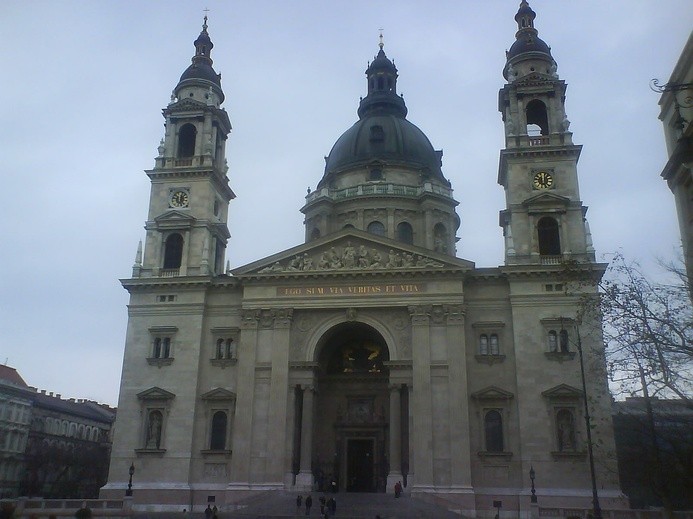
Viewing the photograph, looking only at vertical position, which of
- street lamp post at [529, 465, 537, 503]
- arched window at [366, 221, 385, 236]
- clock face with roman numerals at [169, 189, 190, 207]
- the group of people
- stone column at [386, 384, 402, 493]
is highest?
arched window at [366, 221, 385, 236]

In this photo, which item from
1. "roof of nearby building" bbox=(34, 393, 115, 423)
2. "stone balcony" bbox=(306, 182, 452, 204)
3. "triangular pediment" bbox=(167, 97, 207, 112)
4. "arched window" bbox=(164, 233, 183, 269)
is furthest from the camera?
"roof of nearby building" bbox=(34, 393, 115, 423)

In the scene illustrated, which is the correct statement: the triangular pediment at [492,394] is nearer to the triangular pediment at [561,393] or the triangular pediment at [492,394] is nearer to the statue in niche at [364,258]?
the triangular pediment at [561,393]

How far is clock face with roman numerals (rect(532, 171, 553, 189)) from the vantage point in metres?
44.2

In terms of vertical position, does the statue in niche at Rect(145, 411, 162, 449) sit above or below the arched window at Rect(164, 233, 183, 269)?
below

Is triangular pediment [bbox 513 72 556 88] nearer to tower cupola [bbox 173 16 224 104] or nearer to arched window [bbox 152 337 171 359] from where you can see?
tower cupola [bbox 173 16 224 104]

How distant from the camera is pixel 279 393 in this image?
133 feet

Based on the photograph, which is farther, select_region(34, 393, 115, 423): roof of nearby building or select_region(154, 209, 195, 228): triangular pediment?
select_region(34, 393, 115, 423): roof of nearby building

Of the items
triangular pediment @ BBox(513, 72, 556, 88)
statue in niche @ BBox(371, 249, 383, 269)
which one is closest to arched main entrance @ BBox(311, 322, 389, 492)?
statue in niche @ BBox(371, 249, 383, 269)

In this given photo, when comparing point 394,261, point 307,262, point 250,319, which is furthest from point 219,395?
point 394,261

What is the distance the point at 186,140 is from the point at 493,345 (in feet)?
83.9

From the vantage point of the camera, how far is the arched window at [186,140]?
4947cm

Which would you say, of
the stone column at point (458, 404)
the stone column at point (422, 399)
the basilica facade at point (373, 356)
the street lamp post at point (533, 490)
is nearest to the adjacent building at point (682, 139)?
the basilica facade at point (373, 356)

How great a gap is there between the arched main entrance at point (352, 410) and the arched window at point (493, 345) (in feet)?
21.4

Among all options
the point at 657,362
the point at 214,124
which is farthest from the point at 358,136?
the point at 657,362
